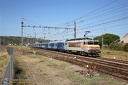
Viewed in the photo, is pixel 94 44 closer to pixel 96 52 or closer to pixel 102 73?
pixel 96 52

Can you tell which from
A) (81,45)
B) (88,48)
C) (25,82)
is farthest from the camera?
(81,45)

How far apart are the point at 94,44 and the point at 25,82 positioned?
73.8 feet

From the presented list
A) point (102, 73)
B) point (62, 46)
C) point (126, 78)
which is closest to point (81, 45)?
point (62, 46)

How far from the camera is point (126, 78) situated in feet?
41.4

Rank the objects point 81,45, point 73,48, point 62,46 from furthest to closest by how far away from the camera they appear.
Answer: point 62,46
point 73,48
point 81,45

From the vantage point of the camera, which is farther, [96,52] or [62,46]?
[62,46]

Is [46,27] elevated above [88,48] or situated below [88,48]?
above

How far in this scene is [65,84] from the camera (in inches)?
457

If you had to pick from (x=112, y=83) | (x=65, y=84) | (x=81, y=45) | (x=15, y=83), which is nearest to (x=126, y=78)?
(x=112, y=83)

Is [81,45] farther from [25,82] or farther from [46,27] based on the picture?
[25,82]

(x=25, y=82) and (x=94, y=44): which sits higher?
(x=94, y=44)

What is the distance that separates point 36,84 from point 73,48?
91.2ft

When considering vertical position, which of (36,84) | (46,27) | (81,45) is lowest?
(36,84)

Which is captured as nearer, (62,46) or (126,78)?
(126,78)
